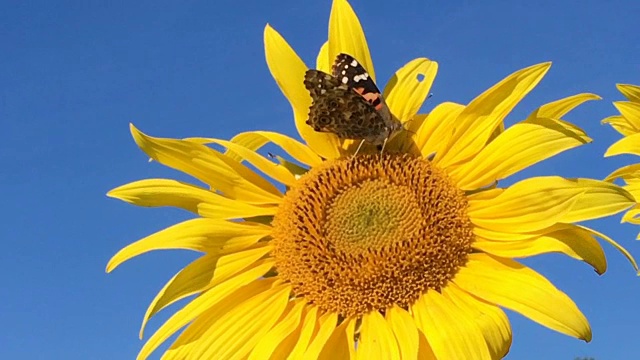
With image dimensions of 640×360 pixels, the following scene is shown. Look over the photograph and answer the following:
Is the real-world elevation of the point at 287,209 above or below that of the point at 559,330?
above

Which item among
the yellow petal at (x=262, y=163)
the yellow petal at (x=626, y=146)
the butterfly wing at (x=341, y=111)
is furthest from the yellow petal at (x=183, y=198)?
the yellow petal at (x=626, y=146)

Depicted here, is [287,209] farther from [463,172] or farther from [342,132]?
[463,172]

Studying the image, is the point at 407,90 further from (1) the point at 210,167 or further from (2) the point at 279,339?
(2) the point at 279,339

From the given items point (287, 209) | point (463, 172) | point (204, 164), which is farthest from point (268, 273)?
point (463, 172)

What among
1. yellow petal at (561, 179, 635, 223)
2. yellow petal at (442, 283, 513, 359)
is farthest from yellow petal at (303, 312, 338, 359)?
yellow petal at (561, 179, 635, 223)

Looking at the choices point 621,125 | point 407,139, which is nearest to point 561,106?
point 407,139
